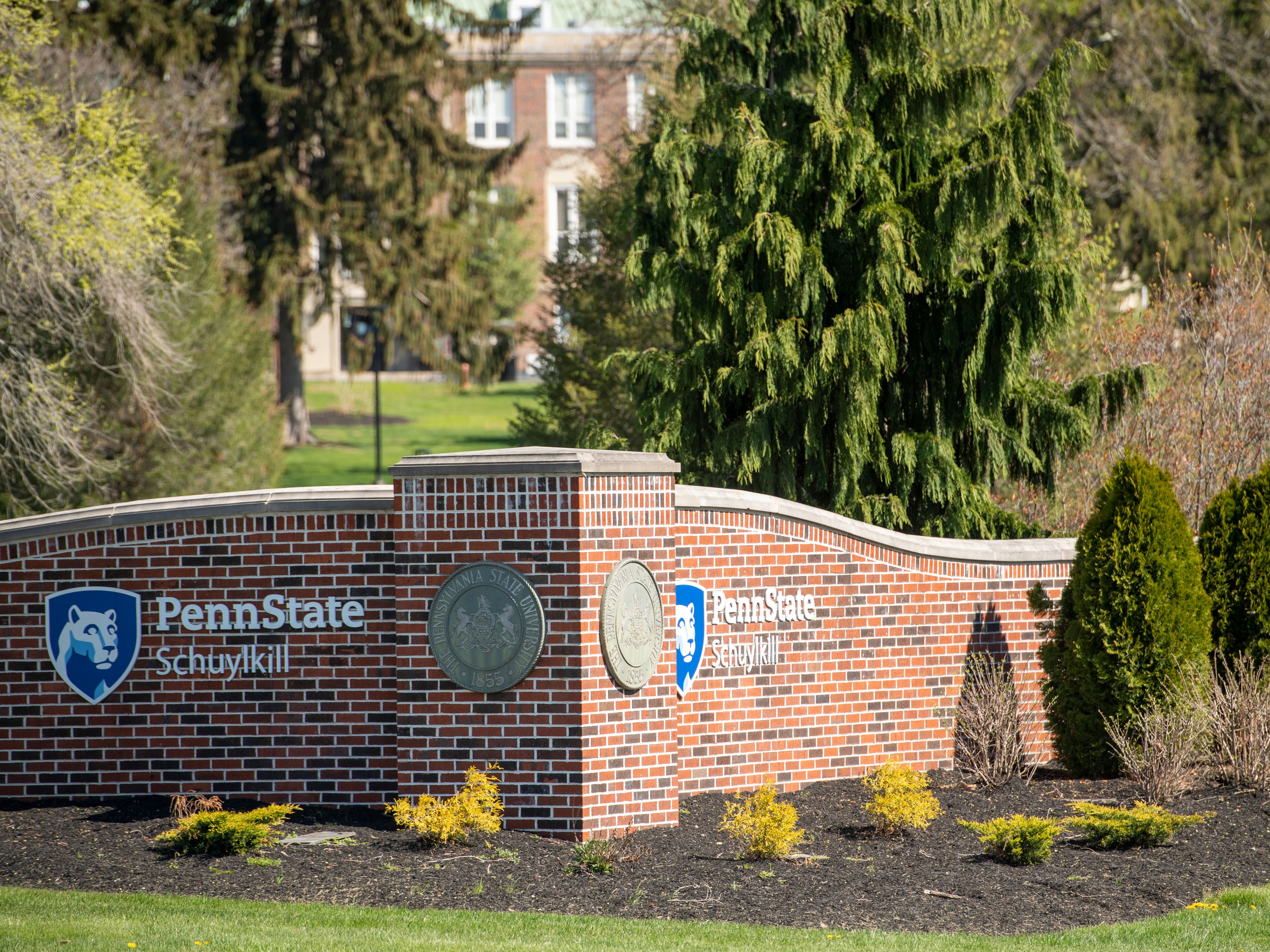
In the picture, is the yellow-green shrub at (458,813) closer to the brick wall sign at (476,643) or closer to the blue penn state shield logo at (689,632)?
the brick wall sign at (476,643)

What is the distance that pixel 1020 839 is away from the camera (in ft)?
23.7

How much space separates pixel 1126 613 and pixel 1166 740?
3.29ft

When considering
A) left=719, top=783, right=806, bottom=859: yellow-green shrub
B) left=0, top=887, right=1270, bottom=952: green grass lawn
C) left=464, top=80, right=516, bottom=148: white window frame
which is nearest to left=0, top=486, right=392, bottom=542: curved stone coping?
left=0, top=887, right=1270, bottom=952: green grass lawn

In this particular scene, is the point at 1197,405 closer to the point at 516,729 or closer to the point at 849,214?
the point at 849,214

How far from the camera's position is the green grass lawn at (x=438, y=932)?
18.6 feet

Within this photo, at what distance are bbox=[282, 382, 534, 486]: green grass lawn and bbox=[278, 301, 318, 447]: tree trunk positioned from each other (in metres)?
0.62

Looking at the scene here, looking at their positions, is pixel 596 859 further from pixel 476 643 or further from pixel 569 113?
pixel 569 113

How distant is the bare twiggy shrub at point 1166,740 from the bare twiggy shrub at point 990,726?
0.68 m

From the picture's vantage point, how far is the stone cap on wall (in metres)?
7.65

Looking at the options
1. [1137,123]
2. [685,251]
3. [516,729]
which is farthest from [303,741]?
[1137,123]

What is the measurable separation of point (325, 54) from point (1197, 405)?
2456 cm

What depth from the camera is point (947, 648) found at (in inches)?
400

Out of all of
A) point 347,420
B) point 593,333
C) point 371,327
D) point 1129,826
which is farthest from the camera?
point 347,420

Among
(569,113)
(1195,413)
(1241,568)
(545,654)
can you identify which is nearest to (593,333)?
(1195,413)
